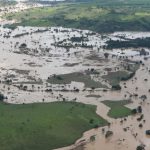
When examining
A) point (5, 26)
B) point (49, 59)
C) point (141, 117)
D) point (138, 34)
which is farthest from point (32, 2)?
point (141, 117)

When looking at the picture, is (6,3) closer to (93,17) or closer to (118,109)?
(93,17)

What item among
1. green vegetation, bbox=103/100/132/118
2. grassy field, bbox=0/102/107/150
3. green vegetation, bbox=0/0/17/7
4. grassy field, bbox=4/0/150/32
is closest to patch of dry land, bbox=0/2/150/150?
green vegetation, bbox=103/100/132/118

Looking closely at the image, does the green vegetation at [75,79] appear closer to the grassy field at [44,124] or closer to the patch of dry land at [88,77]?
the patch of dry land at [88,77]

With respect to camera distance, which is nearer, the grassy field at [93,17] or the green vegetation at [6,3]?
the grassy field at [93,17]

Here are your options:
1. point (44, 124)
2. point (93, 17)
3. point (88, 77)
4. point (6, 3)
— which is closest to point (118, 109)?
point (44, 124)

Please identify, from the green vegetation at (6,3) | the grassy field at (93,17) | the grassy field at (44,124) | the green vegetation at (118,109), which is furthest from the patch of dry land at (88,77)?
the green vegetation at (6,3)

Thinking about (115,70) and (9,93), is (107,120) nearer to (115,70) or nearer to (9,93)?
(9,93)
